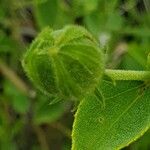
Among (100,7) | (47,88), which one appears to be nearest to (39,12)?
(100,7)

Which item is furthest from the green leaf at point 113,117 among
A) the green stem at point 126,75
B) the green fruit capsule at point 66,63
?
the green fruit capsule at point 66,63

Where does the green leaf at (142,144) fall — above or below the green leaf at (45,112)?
below

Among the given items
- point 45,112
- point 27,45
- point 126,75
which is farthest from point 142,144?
→ point 126,75

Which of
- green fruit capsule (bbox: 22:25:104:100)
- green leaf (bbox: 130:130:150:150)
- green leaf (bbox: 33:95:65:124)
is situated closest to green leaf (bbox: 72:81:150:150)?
green fruit capsule (bbox: 22:25:104:100)

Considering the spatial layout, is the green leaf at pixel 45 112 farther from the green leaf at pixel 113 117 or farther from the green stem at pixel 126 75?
the green stem at pixel 126 75

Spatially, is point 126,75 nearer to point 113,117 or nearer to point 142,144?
point 113,117

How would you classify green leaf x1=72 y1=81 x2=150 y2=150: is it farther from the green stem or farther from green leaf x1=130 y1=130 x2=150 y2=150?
green leaf x1=130 y1=130 x2=150 y2=150
